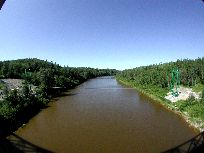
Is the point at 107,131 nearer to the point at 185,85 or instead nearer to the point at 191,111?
the point at 191,111

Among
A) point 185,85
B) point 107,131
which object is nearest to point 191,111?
point 107,131

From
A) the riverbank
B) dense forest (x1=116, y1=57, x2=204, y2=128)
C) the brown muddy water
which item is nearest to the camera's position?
the brown muddy water

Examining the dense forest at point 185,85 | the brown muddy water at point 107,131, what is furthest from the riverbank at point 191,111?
the brown muddy water at point 107,131

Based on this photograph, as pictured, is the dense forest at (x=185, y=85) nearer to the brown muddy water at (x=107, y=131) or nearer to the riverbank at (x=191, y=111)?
the riverbank at (x=191, y=111)

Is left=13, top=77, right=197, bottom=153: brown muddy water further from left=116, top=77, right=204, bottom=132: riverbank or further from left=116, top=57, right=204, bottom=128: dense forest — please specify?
left=116, top=57, right=204, bottom=128: dense forest

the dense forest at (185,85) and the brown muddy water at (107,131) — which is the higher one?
the dense forest at (185,85)

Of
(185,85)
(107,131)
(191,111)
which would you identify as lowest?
(107,131)

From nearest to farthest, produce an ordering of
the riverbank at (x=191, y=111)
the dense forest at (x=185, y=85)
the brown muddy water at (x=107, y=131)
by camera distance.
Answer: the brown muddy water at (x=107, y=131), the riverbank at (x=191, y=111), the dense forest at (x=185, y=85)

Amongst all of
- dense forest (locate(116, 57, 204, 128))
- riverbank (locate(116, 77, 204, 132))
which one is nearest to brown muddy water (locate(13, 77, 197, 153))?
riverbank (locate(116, 77, 204, 132))

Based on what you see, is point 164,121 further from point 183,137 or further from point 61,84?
point 61,84

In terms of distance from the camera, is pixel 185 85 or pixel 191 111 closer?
pixel 191 111

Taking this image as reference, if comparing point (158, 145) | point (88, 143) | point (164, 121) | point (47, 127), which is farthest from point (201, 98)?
→ point (47, 127)
